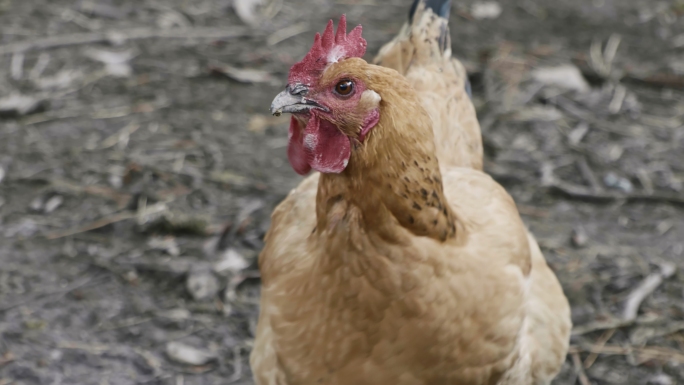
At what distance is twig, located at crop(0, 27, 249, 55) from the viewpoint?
4.70 m

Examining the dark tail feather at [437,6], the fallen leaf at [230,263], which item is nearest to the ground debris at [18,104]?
the fallen leaf at [230,263]

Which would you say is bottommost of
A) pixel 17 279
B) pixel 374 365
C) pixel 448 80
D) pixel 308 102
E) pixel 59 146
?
pixel 374 365

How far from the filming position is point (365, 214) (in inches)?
71.7

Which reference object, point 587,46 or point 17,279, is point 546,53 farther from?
point 17,279

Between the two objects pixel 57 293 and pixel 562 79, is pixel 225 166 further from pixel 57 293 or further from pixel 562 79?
pixel 562 79

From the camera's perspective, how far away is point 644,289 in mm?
3268

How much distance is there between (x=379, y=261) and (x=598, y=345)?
164 cm

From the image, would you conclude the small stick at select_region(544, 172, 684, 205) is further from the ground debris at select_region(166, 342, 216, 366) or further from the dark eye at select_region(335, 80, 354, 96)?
the dark eye at select_region(335, 80, 354, 96)

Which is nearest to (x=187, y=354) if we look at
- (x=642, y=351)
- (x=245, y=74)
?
(x=642, y=351)

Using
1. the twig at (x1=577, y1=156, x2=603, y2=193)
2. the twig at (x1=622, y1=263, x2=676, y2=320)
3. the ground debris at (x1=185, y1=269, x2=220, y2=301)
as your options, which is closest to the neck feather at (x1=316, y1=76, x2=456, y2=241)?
the ground debris at (x1=185, y1=269, x2=220, y2=301)

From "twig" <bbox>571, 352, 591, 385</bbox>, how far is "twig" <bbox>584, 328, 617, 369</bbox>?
29mm

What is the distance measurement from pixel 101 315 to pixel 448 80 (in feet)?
5.80

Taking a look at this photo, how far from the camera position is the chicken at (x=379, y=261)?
1.77 meters

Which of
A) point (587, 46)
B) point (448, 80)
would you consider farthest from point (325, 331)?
point (587, 46)
